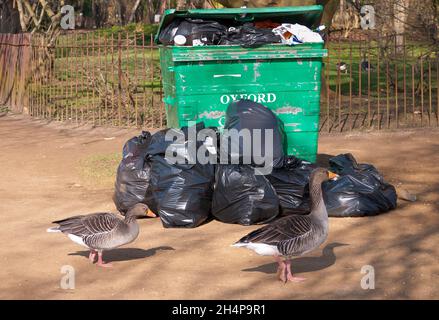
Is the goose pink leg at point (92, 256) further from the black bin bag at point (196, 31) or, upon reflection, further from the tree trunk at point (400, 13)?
the tree trunk at point (400, 13)

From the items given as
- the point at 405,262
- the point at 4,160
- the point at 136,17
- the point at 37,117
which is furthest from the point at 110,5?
the point at 405,262

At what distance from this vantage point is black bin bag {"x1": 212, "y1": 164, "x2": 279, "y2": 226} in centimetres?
791

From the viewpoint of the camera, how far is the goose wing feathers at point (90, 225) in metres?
6.60

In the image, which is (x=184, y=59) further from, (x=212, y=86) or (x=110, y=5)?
(x=110, y=5)

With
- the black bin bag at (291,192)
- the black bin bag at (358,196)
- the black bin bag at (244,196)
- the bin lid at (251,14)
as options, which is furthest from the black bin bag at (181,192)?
the bin lid at (251,14)

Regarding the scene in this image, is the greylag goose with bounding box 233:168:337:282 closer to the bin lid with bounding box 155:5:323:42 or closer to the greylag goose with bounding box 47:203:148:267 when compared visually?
the greylag goose with bounding box 47:203:148:267

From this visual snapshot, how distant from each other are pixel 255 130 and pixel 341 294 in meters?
2.74

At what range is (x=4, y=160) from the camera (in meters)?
11.9

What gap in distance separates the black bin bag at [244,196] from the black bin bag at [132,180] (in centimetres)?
79

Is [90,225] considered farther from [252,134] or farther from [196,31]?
[196,31]

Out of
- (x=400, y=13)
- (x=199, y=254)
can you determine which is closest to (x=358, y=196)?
(x=199, y=254)

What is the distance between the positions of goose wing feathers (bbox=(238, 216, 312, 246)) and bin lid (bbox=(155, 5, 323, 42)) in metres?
3.60

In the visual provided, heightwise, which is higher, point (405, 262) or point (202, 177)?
point (202, 177)

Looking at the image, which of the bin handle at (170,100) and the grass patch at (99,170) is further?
the grass patch at (99,170)
